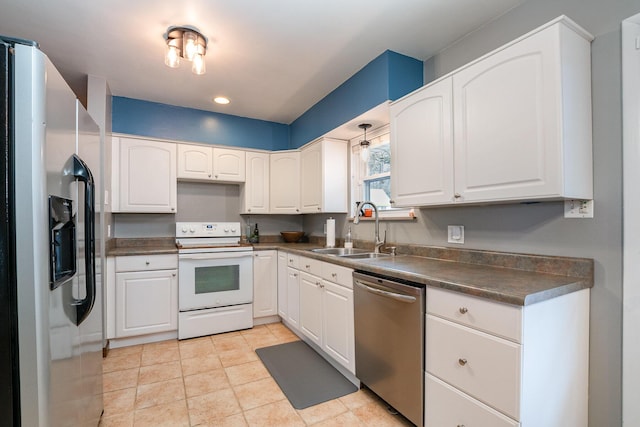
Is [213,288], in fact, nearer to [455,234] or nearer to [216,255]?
[216,255]

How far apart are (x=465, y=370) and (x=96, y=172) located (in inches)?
79.3

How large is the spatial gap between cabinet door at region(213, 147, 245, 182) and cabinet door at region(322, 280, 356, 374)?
1.81 meters

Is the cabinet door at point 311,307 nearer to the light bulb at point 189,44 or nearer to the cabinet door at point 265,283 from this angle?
the cabinet door at point 265,283

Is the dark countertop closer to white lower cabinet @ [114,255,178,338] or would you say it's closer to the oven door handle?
the oven door handle

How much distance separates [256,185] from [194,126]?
3.19 feet

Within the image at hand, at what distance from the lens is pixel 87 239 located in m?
1.27

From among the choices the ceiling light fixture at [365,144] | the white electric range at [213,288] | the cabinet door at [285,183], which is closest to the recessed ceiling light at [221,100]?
the cabinet door at [285,183]

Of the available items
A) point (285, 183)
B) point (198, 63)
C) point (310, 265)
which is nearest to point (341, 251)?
point (310, 265)

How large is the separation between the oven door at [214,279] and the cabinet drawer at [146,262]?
0.27ft

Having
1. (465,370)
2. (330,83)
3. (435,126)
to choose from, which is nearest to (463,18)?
(435,126)

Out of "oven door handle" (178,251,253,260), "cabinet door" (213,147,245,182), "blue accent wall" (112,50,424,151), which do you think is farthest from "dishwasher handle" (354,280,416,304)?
"cabinet door" (213,147,245,182)

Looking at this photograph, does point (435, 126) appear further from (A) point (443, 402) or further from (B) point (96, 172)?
(B) point (96, 172)

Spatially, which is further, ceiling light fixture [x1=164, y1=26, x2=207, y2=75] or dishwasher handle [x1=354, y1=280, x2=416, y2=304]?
ceiling light fixture [x1=164, y1=26, x2=207, y2=75]

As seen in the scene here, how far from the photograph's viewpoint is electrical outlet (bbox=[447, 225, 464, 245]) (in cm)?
204
